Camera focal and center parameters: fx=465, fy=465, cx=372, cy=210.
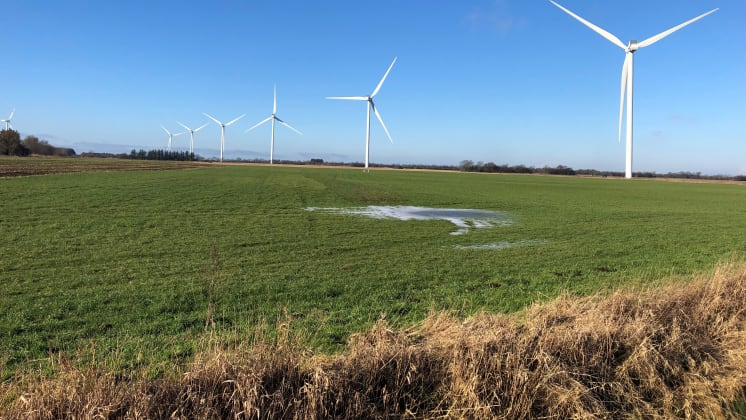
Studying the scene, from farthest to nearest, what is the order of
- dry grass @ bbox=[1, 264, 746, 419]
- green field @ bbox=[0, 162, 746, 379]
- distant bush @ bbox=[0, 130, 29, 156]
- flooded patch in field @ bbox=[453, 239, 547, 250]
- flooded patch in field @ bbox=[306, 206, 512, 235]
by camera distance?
distant bush @ bbox=[0, 130, 29, 156] < flooded patch in field @ bbox=[306, 206, 512, 235] < flooded patch in field @ bbox=[453, 239, 547, 250] < green field @ bbox=[0, 162, 746, 379] < dry grass @ bbox=[1, 264, 746, 419]

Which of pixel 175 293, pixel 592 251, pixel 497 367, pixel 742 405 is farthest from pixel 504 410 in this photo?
pixel 592 251

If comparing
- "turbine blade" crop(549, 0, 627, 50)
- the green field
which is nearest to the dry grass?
the green field

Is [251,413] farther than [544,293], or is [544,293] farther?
[544,293]

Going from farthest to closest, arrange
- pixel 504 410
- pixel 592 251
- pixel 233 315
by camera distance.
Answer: pixel 592 251 < pixel 233 315 < pixel 504 410

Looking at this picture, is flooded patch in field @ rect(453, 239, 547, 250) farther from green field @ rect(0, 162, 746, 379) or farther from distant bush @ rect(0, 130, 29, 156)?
distant bush @ rect(0, 130, 29, 156)

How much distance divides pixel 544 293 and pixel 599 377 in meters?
6.06

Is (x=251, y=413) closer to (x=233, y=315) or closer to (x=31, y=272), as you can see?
(x=233, y=315)

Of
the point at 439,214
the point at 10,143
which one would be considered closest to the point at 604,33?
the point at 439,214

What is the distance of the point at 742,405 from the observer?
582cm

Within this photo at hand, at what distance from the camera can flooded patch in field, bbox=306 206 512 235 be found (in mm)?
28969

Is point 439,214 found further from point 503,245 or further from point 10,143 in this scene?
point 10,143

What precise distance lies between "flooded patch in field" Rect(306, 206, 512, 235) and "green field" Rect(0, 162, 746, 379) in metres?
1.63

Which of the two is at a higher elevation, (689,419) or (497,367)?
(497,367)

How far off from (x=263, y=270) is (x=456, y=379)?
9.61 metres
